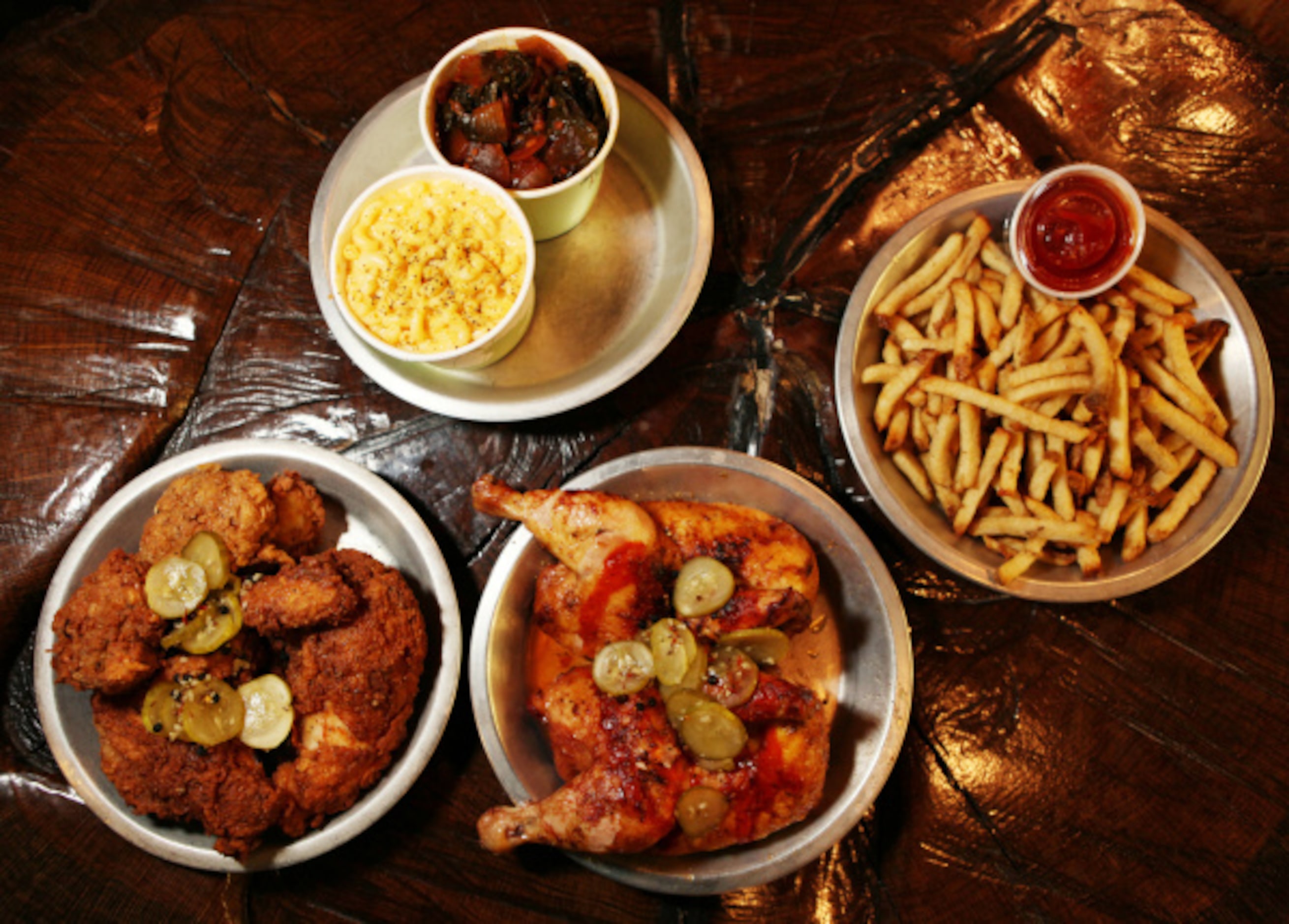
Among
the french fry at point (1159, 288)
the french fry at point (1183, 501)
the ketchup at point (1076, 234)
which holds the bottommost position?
the french fry at point (1183, 501)

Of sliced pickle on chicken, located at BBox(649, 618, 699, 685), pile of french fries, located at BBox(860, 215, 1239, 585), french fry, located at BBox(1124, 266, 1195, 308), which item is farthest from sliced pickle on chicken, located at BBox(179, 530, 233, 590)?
french fry, located at BBox(1124, 266, 1195, 308)

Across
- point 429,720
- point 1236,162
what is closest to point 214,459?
point 429,720

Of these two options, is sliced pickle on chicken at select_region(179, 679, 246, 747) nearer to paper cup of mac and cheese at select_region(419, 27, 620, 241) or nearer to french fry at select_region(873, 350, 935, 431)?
paper cup of mac and cheese at select_region(419, 27, 620, 241)

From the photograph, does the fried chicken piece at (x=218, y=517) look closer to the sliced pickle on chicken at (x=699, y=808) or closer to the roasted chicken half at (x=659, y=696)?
the roasted chicken half at (x=659, y=696)

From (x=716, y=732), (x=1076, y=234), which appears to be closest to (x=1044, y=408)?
(x=1076, y=234)

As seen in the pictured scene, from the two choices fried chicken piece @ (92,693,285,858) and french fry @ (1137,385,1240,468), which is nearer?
fried chicken piece @ (92,693,285,858)

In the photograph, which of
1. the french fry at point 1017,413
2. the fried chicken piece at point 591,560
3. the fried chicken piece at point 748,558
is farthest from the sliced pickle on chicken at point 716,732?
the french fry at point 1017,413
